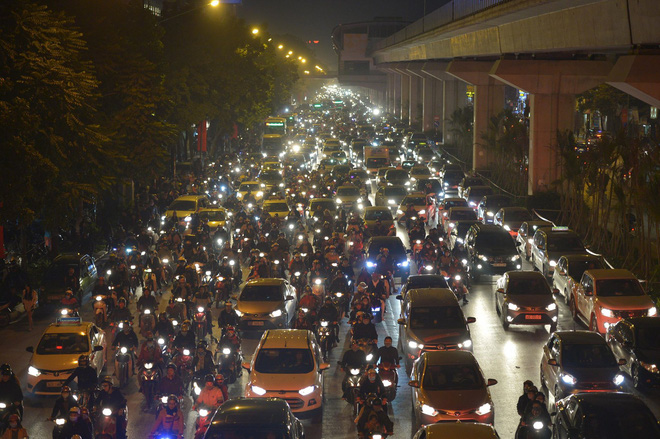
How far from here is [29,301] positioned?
26062 millimetres

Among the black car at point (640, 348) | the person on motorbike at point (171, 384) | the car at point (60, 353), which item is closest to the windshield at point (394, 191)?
the black car at point (640, 348)

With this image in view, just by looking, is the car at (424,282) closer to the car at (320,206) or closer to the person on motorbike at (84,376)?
the person on motorbike at (84,376)

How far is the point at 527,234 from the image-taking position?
117 feet

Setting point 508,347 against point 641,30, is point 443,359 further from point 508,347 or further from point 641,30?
point 641,30

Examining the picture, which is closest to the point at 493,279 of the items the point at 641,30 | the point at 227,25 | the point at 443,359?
the point at 641,30

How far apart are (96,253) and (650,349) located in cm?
2403

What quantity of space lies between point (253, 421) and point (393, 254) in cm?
1850

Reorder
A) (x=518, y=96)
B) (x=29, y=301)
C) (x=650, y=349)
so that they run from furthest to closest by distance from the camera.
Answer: (x=518, y=96) → (x=29, y=301) → (x=650, y=349)

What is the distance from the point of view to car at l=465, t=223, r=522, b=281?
3180cm

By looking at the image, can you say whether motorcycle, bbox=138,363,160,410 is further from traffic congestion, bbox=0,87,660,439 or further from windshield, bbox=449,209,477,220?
windshield, bbox=449,209,477,220

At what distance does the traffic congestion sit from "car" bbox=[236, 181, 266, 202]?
410 inches

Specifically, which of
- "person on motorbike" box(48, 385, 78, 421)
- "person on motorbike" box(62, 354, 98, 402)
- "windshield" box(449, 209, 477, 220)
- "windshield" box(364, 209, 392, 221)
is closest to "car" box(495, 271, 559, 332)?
"person on motorbike" box(62, 354, 98, 402)

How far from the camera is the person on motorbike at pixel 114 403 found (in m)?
15.9

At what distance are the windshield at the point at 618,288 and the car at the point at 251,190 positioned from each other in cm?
2874
